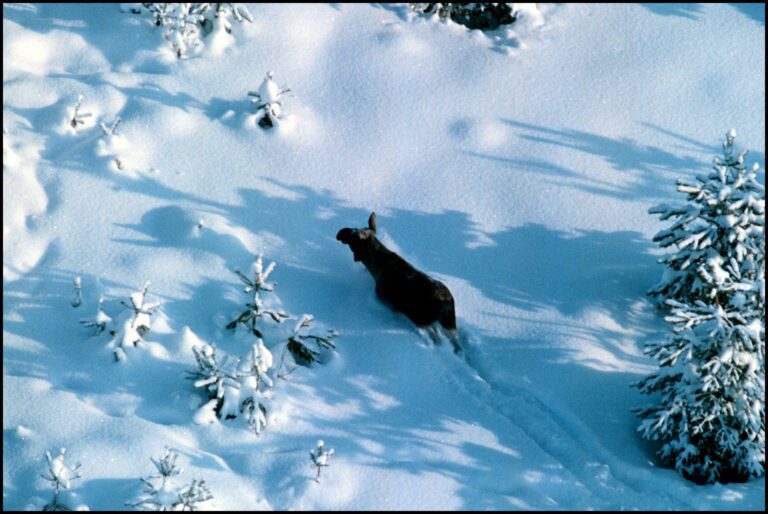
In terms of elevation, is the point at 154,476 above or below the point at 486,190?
below

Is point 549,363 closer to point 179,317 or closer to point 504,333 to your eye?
point 504,333

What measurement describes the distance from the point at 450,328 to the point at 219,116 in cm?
487

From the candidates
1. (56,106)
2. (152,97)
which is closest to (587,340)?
(152,97)

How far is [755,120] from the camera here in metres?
10.9

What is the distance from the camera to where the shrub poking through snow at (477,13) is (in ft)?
39.3

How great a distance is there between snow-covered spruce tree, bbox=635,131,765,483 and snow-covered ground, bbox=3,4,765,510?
477mm

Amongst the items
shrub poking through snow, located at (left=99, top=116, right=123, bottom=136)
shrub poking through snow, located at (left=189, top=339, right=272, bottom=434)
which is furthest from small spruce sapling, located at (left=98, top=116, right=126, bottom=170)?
A: shrub poking through snow, located at (left=189, top=339, right=272, bottom=434)

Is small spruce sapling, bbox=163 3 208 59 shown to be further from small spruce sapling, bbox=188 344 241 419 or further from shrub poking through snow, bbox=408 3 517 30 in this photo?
small spruce sapling, bbox=188 344 241 419

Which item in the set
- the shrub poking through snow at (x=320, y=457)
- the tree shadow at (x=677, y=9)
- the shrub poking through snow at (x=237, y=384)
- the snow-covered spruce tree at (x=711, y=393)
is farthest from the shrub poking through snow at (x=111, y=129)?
the tree shadow at (x=677, y=9)

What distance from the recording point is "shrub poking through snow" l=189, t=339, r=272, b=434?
7754 mm

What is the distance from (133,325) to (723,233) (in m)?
6.90

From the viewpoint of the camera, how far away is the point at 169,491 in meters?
6.73

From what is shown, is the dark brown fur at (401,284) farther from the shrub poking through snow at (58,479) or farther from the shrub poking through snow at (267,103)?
the shrub poking through snow at (58,479)

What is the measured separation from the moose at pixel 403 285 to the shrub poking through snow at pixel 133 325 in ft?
8.72
